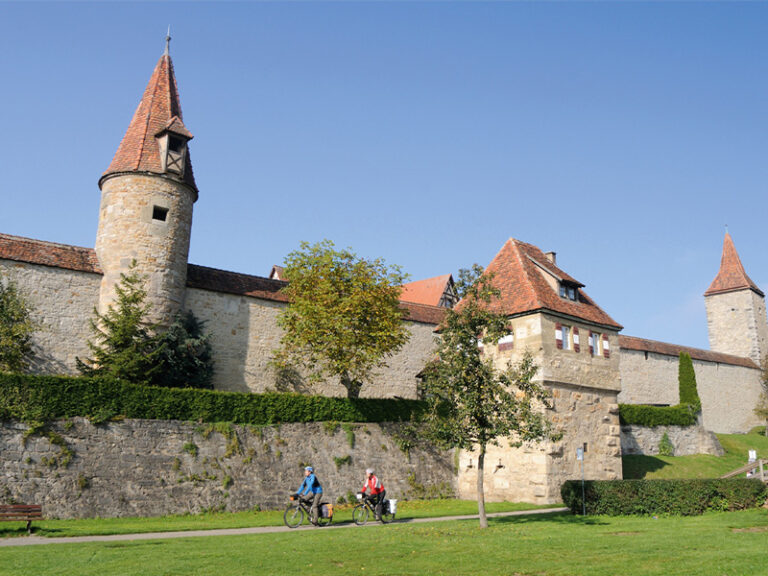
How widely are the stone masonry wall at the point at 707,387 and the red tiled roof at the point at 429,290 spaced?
1484cm

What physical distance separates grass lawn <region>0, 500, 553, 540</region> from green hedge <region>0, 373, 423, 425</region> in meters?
3.34

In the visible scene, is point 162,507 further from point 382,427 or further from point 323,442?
point 382,427

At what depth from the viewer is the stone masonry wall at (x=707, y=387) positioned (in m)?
50.4

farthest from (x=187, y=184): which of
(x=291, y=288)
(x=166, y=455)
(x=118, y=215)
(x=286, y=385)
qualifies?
(x=166, y=455)

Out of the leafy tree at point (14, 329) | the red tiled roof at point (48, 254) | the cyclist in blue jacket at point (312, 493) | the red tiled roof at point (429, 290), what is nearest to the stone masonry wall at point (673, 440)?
the red tiled roof at point (429, 290)

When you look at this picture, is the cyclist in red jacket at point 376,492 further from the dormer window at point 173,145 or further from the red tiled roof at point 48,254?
the dormer window at point 173,145

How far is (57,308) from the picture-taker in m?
26.7

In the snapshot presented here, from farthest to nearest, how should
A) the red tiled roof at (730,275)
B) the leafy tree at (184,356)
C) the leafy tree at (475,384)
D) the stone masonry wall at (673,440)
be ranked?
the red tiled roof at (730,275), the stone masonry wall at (673,440), the leafy tree at (184,356), the leafy tree at (475,384)

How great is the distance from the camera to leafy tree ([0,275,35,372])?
928 inches

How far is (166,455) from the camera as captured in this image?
2181 centimetres

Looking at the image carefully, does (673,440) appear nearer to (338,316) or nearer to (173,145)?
(338,316)

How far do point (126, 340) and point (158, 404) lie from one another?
4.04m

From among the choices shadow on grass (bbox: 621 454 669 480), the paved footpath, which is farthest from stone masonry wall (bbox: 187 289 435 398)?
shadow on grass (bbox: 621 454 669 480)

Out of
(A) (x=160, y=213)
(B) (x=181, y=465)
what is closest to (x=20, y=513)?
→ (B) (x=181, y=465)
